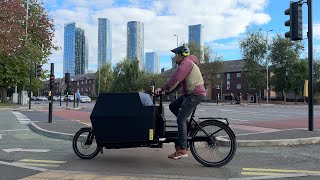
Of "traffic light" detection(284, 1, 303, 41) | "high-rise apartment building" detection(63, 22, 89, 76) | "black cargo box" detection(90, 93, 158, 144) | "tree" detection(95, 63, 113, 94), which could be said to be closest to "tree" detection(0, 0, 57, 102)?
"traffic light" detection(284, 1, 303, 41)

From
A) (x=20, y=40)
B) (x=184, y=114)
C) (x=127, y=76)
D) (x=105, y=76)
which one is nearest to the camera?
(x=184, y=114)

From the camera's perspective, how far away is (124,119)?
23.7 feet

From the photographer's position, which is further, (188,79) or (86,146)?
(86,146)

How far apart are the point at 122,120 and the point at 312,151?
461 centimetres

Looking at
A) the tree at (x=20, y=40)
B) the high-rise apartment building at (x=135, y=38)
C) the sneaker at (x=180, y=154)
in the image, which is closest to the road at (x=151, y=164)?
the sneaker at (x=180, y=154)

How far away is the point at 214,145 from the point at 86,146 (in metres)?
2.64

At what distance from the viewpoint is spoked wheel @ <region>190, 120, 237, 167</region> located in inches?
283

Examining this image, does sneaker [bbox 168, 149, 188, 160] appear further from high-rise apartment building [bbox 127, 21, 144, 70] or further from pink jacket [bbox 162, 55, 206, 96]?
high-rise apartment building [bbox 127, 21, 144, 70]

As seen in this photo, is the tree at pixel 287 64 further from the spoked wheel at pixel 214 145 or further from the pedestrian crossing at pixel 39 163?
the pedestrian crossing at pixel 39 163

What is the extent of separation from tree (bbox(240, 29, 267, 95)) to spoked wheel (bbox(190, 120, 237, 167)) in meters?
62.4

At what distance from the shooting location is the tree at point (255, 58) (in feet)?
223

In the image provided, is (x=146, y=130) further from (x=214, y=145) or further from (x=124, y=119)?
(x=214, y=145)

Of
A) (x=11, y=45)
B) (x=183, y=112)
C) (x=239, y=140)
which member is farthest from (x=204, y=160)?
(x=11, y=45)

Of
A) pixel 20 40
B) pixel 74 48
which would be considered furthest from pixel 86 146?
pixel 74 48
